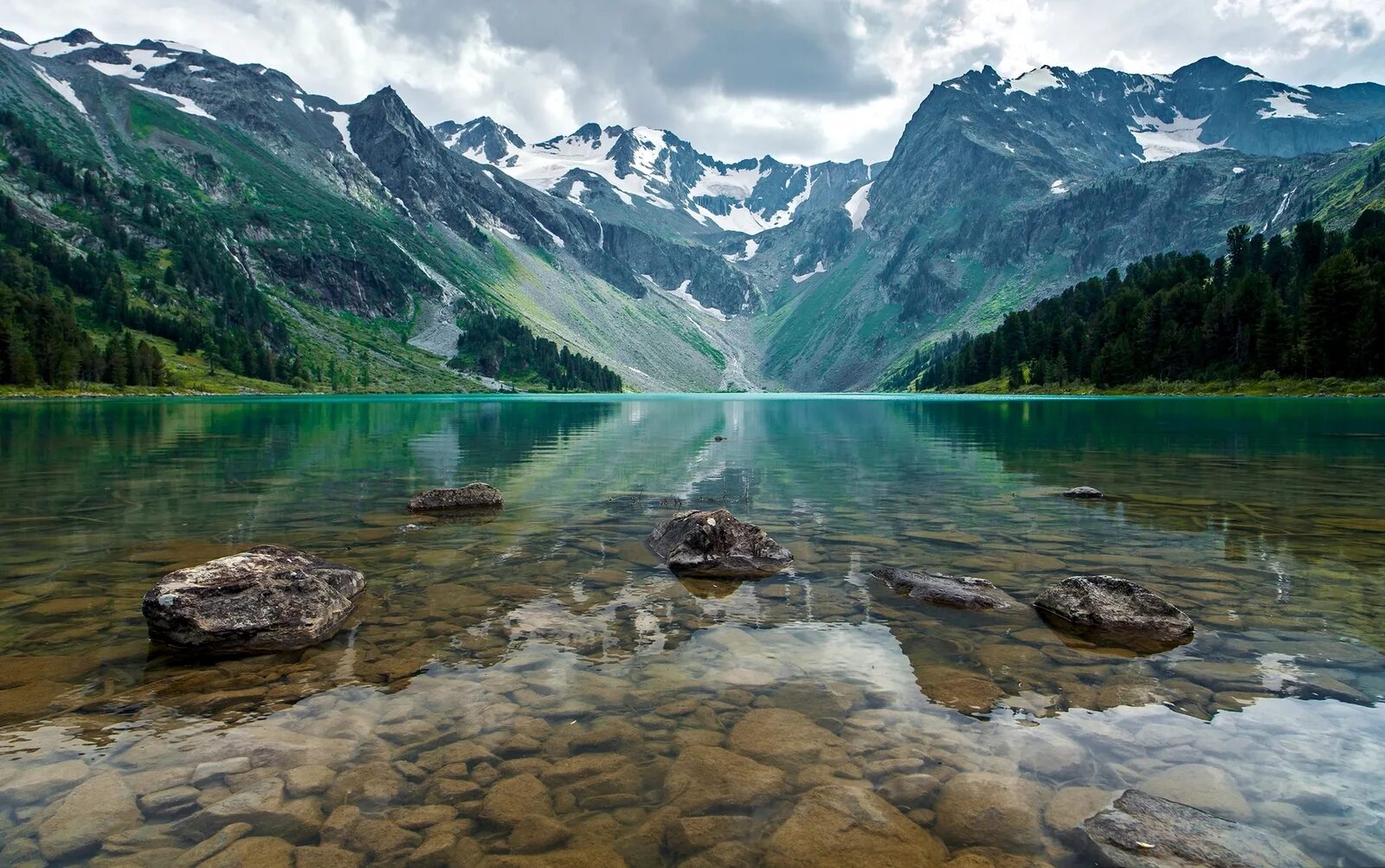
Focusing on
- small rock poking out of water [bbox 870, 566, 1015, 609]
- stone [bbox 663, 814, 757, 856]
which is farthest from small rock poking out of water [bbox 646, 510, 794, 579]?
stone [bbox 663, 814, 757, 856]

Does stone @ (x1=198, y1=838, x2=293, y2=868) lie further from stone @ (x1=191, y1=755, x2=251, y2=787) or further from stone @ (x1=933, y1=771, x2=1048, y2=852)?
stone @ (x1=933, y1=771, x2=1048, y2=852)

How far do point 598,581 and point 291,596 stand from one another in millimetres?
6352

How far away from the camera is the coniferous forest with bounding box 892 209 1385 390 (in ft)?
364

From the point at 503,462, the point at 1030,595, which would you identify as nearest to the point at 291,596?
the point at 1030,595

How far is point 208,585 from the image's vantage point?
1216cm

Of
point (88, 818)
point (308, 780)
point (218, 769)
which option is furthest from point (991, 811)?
point (88, 818)

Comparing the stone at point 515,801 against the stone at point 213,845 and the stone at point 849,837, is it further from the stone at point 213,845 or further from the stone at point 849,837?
the stone at point 849,837

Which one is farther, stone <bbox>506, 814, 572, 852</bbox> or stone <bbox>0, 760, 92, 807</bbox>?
stone <bbox>0, 760, 92, 807</bbox>

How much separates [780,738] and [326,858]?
517 cm

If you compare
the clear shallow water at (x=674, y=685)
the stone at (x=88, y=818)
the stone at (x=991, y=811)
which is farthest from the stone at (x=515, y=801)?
the stone at (x=991, y=811)

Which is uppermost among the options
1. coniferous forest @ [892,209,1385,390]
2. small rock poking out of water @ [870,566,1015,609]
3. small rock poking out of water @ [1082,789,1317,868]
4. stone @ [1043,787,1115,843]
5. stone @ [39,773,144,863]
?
coniferous forest @ [892,209,1385,390]

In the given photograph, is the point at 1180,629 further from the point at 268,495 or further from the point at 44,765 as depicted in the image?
the point at 268,495

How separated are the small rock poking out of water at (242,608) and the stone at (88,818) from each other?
4254 mm

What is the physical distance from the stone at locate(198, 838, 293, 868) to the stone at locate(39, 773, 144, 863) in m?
1.26
